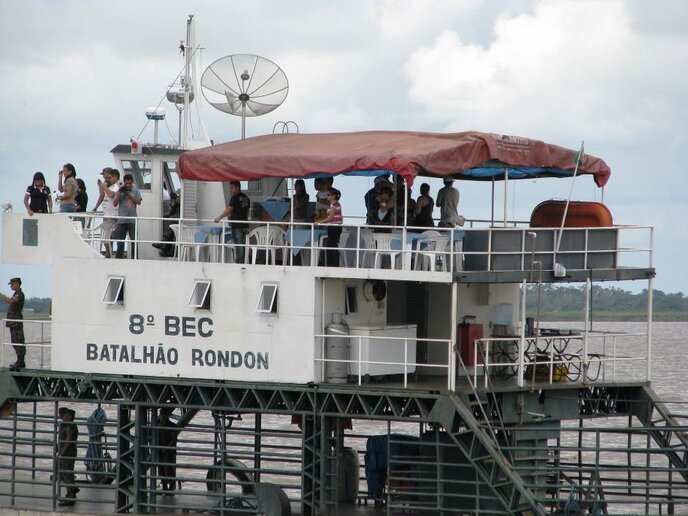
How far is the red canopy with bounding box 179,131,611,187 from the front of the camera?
26.1 metres

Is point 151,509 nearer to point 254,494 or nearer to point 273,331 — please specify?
point 254,494

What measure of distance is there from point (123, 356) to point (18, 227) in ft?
11.8

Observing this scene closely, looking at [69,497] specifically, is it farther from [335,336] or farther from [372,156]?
[372,156]

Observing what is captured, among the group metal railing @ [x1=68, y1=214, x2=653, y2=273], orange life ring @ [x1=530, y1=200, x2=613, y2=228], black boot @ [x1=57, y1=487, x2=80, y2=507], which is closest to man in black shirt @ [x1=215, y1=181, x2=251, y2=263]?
metal railing @ [x1=68, y1=214, x2=653, y2=273]

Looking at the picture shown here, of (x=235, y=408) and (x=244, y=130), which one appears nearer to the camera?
(x=235, y=408)

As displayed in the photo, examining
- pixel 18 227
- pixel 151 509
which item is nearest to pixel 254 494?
pixel 151 509

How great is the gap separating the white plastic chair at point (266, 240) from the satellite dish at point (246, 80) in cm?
355

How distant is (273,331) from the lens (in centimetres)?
2697

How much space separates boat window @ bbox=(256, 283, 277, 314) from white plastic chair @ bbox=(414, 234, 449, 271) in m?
2.67

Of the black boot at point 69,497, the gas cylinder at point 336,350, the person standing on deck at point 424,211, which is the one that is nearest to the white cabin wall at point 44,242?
the black boot at point 69,497

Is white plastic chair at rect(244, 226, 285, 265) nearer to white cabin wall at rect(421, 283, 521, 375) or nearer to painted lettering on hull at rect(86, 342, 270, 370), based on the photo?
painted lettering on hull at rect(86, 342, 270, 370)

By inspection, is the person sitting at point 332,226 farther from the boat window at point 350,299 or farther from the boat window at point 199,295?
the boat window at point 199,295

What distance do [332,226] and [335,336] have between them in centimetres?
209

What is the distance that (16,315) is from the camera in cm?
2972
